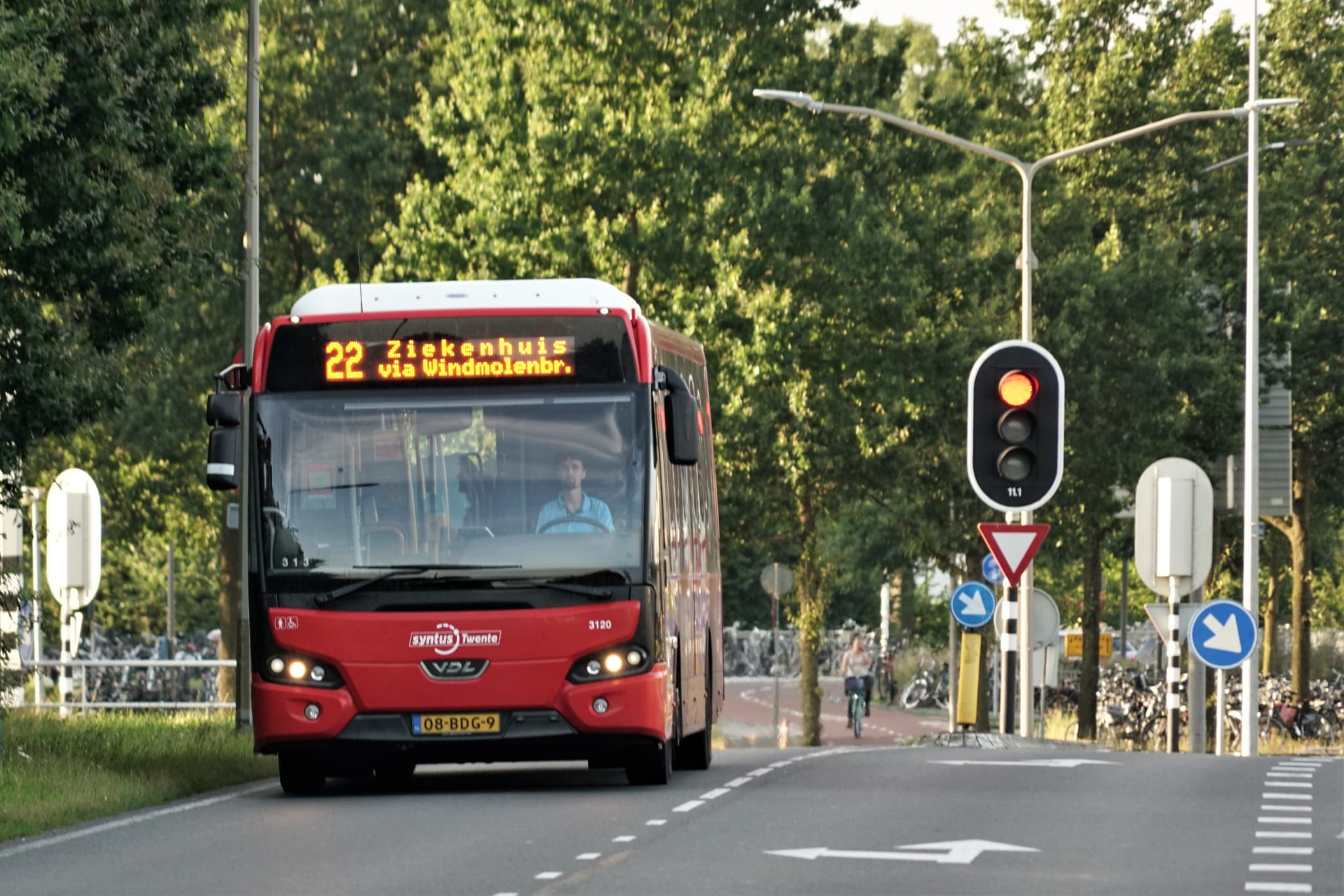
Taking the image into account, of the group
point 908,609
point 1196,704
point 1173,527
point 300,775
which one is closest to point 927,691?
point 908,609

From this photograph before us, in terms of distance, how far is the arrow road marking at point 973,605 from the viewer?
3866 cm

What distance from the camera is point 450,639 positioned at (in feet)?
56.1

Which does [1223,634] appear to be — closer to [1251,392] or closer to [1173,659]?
[1173,659]

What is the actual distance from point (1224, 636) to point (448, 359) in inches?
546

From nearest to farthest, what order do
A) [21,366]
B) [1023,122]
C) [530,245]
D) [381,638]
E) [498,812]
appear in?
[498,812] → [381,638] → [21,366] → [530,245] → [1023,122]

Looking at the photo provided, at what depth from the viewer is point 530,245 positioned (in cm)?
4209

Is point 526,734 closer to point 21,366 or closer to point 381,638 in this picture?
point 381,638

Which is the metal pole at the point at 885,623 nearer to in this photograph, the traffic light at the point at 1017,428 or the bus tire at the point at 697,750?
the traffic light at the point at 1017,428

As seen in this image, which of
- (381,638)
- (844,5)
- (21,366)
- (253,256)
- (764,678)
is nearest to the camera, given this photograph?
(381,638)

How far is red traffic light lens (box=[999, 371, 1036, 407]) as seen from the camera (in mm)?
22578

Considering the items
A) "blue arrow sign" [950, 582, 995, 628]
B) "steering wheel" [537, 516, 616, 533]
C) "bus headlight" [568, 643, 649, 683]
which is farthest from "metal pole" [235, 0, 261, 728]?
"blue arrow sign" [950, 582, 995, 628]

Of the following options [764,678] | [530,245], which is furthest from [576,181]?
[764,678]

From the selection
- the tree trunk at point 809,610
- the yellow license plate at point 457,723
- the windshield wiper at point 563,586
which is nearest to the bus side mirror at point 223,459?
the windshield wiper at point 563,586

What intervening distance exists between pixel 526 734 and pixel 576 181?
2570 cm
